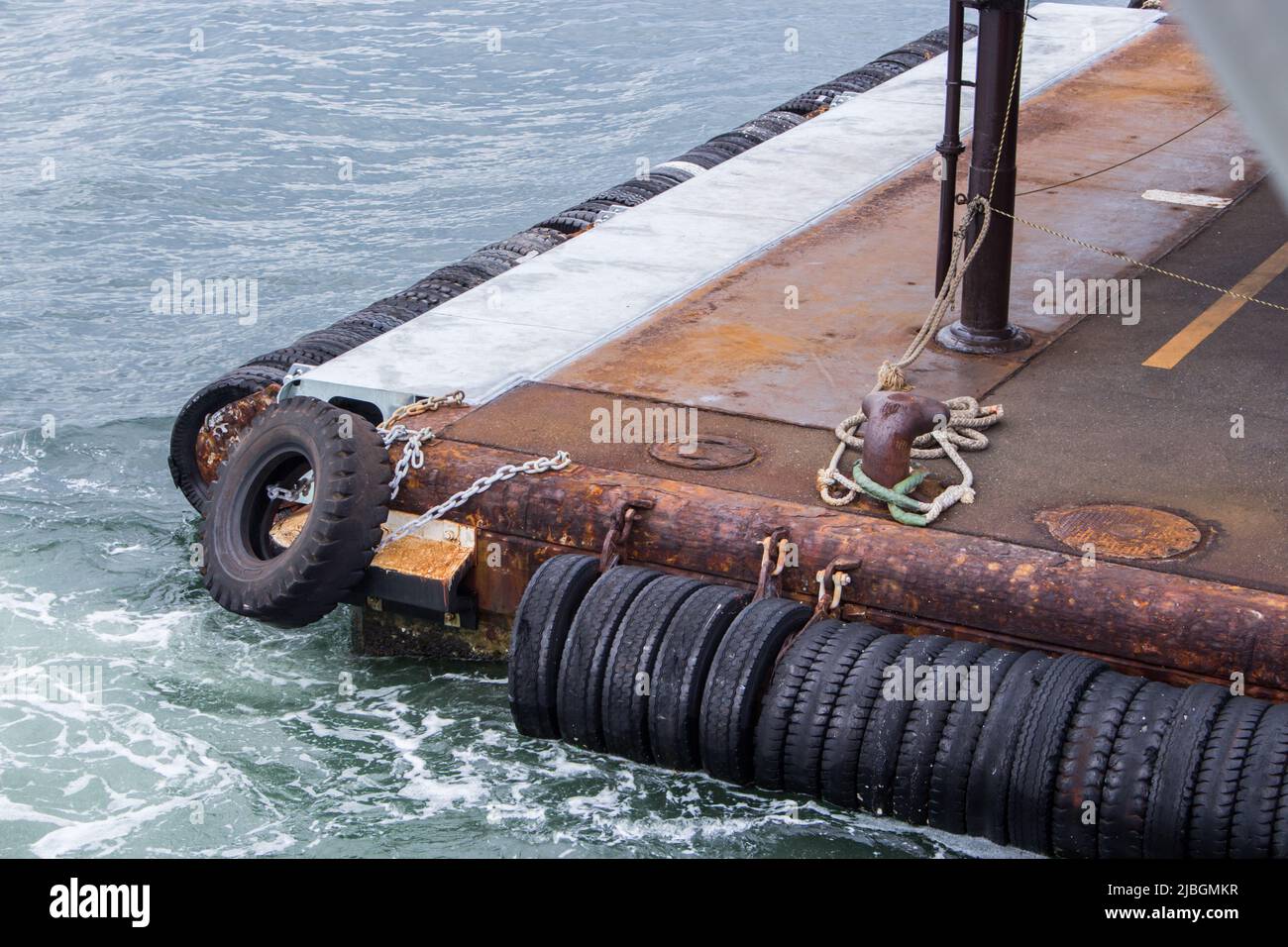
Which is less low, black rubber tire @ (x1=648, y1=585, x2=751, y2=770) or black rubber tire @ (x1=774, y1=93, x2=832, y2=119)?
black rubber tire @ (x1=774, y1=93, x2=832, y2=119)

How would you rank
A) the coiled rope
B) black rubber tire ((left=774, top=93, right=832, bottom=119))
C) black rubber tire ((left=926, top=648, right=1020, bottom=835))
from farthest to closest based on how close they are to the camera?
black rubber tire ((left=774, top=93, right=832, bottom=119)) → the coiled rope → black rubber tire ((left=926, top=648, right=1020, bottom=835))

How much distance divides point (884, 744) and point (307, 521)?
353 centimetres

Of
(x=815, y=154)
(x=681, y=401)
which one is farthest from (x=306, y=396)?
(x=815, y=154)

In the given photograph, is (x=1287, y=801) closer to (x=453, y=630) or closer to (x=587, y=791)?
(x=587, y=791)

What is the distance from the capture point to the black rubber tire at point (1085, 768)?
6836 millimetres

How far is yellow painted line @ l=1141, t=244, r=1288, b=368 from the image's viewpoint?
10422mm

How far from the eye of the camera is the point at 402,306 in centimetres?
1259

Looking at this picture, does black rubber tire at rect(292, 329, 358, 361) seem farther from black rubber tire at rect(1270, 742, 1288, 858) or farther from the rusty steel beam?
black rubber tire at rect(1270, 742, 1288, 858)

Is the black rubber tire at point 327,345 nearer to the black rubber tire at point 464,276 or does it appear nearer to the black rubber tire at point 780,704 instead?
the black rubber tire at point 464,276

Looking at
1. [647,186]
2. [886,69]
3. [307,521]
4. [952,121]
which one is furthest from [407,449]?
[886,69]

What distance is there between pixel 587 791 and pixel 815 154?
27.5 feet

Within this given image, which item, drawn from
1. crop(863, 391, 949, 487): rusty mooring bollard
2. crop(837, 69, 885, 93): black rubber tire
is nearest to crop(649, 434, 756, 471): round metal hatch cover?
crop(863, 391, 949, 487): rusty mooring bollard

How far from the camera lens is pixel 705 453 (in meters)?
9.21

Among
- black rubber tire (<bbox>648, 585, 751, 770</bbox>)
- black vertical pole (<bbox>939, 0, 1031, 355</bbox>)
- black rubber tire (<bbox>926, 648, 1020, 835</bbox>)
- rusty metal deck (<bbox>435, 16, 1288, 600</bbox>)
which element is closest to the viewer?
black rubber tire (<bbox>926, 648, 1020, 835</bbox>)
